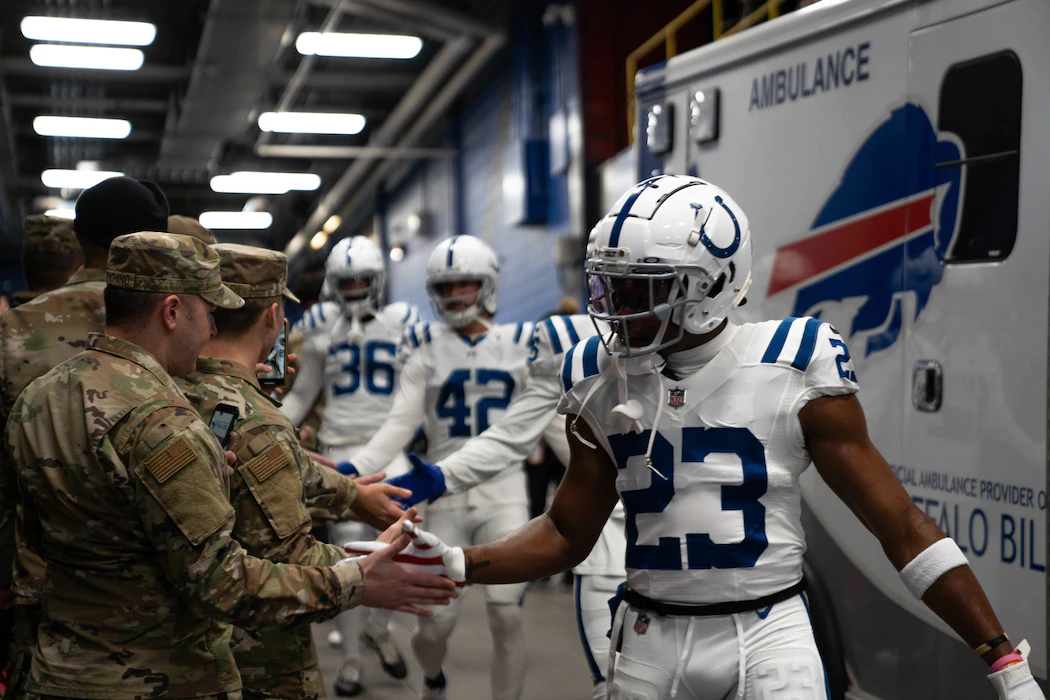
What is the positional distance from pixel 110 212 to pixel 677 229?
1.90 m

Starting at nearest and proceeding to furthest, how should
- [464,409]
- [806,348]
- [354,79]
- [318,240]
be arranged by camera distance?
1. [806,348]
2. [464,409]
3. [354,79]
4. [318,240]

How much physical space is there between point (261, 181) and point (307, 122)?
4.89 meters

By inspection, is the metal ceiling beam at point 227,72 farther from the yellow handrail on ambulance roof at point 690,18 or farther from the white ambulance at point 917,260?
the white ambulance at point 917,260

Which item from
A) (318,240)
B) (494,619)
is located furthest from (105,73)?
A: (494,619)

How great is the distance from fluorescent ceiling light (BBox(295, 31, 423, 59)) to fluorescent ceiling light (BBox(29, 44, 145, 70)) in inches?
81.8

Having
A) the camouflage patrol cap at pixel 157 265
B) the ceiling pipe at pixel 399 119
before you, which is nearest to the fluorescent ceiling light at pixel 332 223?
the ceiling pipe at pixel 399 119

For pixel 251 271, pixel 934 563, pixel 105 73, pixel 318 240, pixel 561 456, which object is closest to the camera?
pixel 934 563

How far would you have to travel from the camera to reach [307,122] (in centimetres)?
1647

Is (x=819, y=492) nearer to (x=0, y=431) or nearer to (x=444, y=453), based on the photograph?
(x=444, y=453)

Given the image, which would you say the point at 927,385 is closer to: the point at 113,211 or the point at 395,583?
the point at 395,583

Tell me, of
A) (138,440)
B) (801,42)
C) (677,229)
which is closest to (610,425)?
(677,229)

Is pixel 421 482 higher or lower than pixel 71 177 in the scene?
lower

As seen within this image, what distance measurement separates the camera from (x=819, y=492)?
4.26 meters

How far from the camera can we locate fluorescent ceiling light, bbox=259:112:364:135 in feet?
52.3
